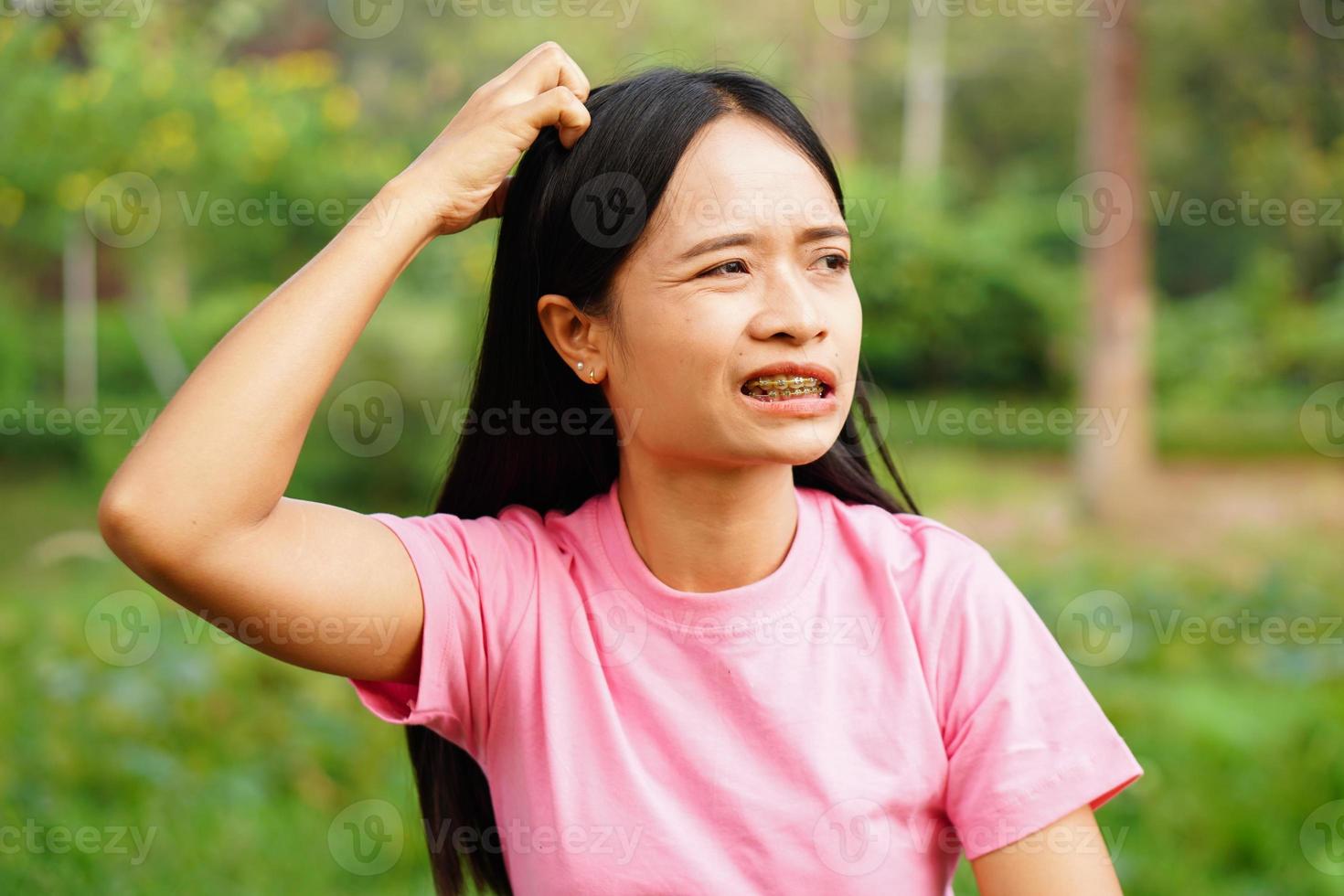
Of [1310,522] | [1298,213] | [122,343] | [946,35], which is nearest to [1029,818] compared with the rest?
[1310,522]

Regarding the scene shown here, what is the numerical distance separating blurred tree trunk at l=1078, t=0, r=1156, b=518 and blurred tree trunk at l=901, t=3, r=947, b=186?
222 cm

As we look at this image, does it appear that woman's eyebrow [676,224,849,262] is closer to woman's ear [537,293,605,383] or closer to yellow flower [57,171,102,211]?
woman's ear [537,293,605,383]

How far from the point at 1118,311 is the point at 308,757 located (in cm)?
533

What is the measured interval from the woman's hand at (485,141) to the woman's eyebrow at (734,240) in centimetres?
28

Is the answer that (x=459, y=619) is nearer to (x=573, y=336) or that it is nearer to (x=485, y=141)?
(x=573, y=336)

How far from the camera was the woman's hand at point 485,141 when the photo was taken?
6.38 ft

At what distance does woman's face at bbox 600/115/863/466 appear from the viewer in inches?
72.7

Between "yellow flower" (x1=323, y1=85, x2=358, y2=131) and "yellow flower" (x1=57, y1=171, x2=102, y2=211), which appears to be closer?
"yellow flower" (x1=57, y1=171, x2=102, y2=211)

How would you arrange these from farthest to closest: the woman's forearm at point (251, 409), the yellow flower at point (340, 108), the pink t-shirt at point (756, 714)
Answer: the yellow flower at point (340, 108) → the pink t-shirt at point (756, 714) → the woman's forearm at point (251, 409)

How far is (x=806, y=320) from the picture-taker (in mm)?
1836

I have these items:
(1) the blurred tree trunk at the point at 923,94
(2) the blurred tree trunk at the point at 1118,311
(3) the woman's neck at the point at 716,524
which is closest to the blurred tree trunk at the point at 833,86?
(1) the blurred tree trunk at the point at 923,94

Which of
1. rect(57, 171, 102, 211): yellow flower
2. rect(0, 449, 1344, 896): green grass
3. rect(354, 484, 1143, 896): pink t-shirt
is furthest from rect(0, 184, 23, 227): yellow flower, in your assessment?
rect(354, 484, 1143, 896): pink t-shirt

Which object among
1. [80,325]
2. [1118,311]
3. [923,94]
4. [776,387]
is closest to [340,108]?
[80,325]

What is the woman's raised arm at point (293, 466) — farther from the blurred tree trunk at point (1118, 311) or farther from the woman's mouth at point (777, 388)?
the blurred tree trunk at point (1118, 311)
